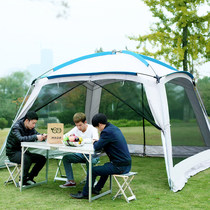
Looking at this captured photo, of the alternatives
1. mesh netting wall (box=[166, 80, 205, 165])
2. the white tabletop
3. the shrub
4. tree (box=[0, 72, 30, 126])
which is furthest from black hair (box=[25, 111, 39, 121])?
tree (box=[0, 72, 30, 126])

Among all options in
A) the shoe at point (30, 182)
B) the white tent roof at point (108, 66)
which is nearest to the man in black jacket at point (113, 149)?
the shoe at point (30, 182)

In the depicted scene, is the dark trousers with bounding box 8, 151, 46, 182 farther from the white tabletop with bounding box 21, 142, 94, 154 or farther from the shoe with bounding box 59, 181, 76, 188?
the shoe with bounding box 59, 181, 76, 188

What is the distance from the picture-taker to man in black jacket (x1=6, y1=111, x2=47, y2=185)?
13.4 ft

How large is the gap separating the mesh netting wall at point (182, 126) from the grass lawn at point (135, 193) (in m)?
0.53

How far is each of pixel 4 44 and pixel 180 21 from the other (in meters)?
17.6

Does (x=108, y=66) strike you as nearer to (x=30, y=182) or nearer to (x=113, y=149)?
(x=113, y=149)

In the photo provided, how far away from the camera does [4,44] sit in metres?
24.1

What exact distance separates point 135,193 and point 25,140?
1639mm

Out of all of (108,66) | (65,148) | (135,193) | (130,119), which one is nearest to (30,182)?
(65,148)

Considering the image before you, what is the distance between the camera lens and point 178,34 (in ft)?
35.7

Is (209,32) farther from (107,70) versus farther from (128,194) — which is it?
(128,194)

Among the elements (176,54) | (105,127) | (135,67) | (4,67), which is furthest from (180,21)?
(4,67)

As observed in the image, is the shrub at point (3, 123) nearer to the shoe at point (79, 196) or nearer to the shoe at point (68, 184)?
the shoe at point (68, 184)

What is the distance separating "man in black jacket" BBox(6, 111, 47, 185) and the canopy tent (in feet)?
2.71
